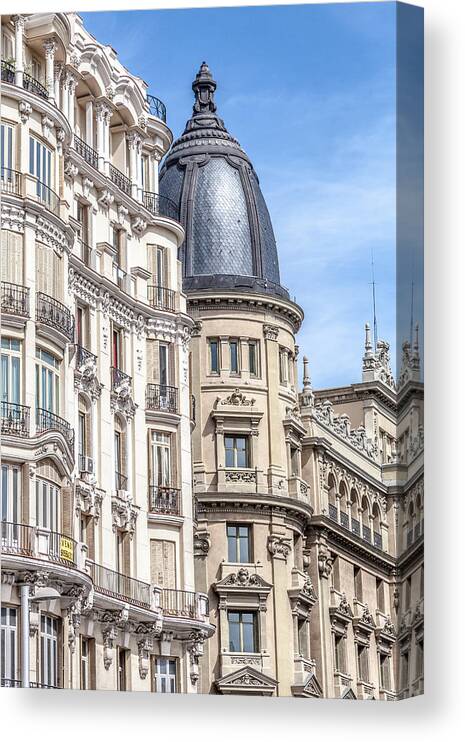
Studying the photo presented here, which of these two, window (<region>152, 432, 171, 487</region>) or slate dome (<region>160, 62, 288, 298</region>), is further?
window (<region>152, 432, 171, 487</region>)

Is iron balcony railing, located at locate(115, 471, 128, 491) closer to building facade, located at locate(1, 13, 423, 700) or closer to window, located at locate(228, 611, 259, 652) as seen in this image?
building facade, located at locate(1, 13, 423, 700)

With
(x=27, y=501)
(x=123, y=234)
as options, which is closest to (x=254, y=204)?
(x=123, y=234)

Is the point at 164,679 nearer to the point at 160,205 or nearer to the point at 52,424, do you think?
the point at 52,424

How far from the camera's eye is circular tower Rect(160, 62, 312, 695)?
569 inches

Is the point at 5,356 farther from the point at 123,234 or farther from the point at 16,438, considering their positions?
the point at 123,234

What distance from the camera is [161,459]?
14930 mm

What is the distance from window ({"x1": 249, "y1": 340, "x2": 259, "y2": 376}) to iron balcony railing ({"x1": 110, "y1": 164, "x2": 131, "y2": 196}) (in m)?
1.82

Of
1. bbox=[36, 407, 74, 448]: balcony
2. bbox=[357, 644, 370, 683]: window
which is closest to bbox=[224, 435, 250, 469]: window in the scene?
bbox=[36, 407, 74, 448]: balcony

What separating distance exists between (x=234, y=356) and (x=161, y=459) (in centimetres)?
145

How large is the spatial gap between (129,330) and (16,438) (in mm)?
2051

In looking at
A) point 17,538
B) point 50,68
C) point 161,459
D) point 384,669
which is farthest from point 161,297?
point 384,669

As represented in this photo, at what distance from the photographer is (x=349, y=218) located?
13367 millimetres

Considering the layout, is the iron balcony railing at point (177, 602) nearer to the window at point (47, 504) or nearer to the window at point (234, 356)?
the window at point (47, 504)

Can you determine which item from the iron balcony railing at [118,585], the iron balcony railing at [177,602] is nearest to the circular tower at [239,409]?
the iron balcony railing at [177,602]
